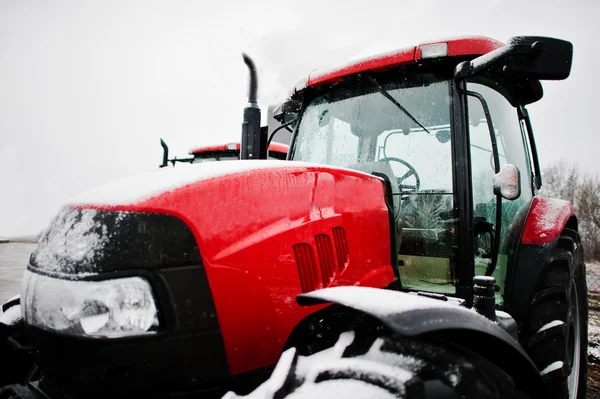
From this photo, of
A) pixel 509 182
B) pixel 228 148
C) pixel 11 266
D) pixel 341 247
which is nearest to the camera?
pixel 341 247

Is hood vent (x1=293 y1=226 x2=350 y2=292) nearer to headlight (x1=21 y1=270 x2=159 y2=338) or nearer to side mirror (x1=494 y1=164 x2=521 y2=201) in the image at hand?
headlight (x1=21 y1=270 x2=159 y2=338)

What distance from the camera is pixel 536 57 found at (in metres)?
1.59

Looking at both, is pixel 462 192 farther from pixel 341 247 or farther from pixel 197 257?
pixel 197 257

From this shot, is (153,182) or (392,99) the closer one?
(153,182)

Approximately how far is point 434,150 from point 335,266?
0.93 metres

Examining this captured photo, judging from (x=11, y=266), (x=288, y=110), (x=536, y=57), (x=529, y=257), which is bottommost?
(x=11, y=266)

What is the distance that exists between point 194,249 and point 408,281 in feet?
4.22

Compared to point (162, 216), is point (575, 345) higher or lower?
lower

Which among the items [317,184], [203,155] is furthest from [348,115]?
[203,155]

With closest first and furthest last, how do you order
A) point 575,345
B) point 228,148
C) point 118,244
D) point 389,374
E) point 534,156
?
point 389,374
point 118,244
point 575,345
point 534,156
point 228,148

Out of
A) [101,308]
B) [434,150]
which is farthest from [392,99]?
[101,308]

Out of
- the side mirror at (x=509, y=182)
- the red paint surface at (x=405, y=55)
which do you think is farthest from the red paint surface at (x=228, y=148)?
the side mirror at (x=509, y=182)

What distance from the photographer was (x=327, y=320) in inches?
53.6

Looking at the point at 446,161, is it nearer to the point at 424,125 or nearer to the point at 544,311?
the point at 424,125
